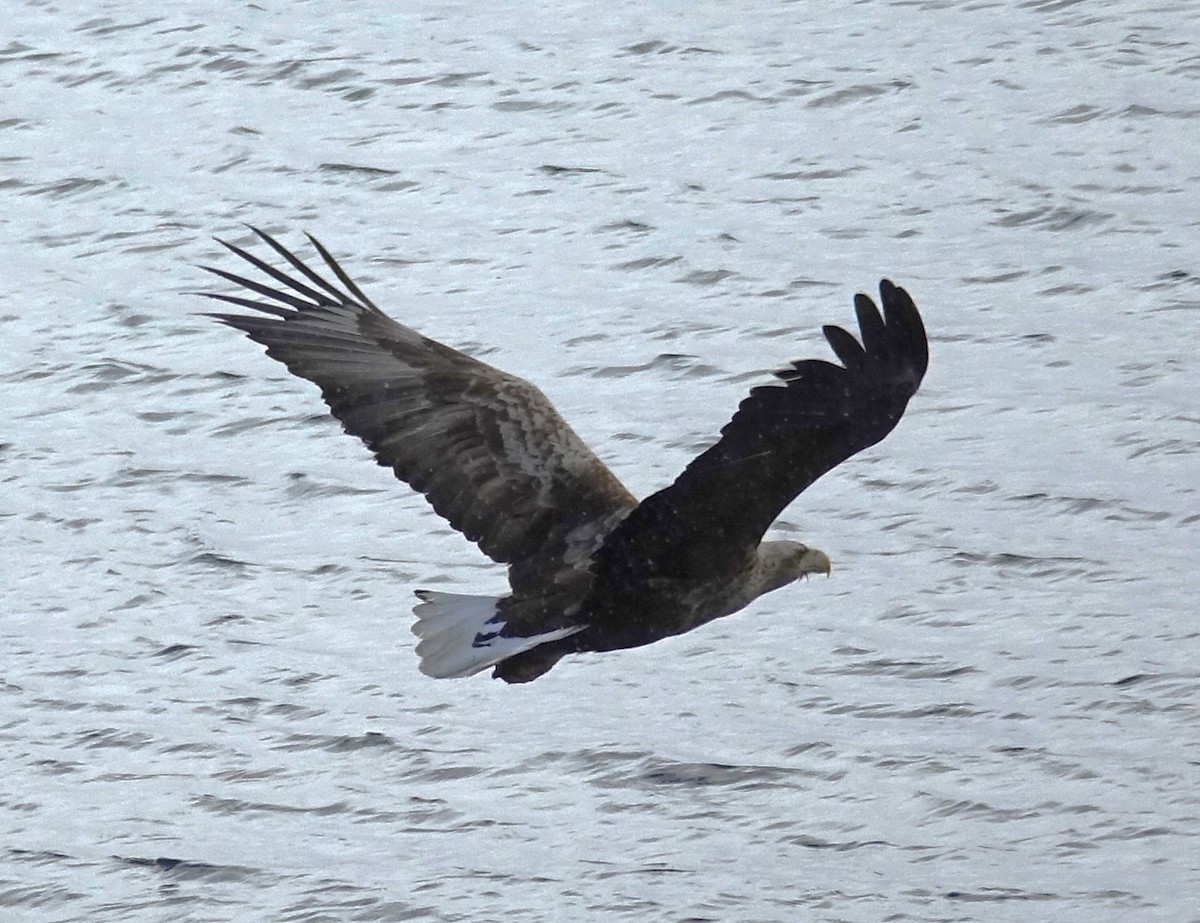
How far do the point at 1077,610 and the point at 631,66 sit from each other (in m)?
7.78

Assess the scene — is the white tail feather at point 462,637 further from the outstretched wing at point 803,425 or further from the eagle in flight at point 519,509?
the outstretched wing at point 803,425

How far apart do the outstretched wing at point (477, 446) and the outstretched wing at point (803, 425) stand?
58 cm

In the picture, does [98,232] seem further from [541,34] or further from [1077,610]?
[1077,610]

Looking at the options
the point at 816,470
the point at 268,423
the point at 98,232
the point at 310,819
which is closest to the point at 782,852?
the point at 310,819

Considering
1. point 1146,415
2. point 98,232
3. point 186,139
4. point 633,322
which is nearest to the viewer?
point 1146,415

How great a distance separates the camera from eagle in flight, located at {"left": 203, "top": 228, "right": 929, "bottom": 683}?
715 centimetres

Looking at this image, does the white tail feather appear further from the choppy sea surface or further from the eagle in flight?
the choppy sea surface

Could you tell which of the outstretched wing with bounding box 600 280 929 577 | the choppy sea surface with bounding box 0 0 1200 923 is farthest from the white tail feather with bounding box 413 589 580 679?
the choppy sea surface with bounding box 0 0 1200 923

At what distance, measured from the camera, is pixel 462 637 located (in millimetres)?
7453

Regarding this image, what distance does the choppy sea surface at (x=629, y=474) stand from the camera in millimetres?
9555

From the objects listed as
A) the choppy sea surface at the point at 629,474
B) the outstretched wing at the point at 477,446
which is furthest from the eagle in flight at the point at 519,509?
the choppy sea surface at the point at 629,474

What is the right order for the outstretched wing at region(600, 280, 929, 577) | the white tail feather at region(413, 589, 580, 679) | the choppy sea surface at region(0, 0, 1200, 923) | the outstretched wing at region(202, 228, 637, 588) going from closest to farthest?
the outstretched wing at region(600, 280, 929, 577) < the white tail feather at region(413, 589, 580, 679) < the outstretched wing at region(202, 228, 637, 588) < the choppy sea surface at region(0, 0, 1200, 923)

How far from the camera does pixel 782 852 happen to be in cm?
946

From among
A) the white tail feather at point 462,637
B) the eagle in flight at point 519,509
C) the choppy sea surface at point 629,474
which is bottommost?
the choppy sea surface at point 629,474
